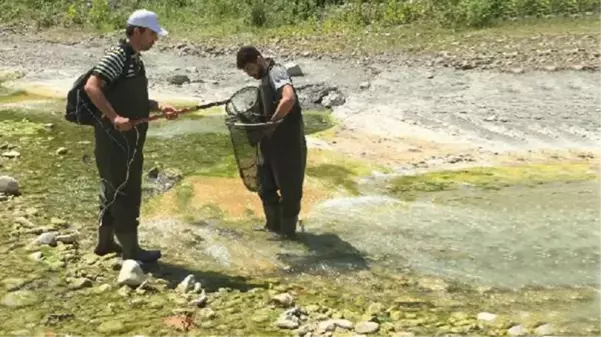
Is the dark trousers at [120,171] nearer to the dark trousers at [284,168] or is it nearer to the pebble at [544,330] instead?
the dark trousers at [284,168]

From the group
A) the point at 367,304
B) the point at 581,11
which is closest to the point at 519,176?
the point at 367,304

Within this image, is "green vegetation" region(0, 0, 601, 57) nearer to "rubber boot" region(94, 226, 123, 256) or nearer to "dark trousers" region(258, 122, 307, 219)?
"dark trousers" region(258, 122, 307, 219)

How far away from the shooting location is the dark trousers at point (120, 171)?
21.2 ft

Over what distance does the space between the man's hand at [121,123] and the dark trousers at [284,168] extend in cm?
154

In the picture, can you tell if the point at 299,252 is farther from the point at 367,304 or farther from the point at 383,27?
the point at 383,27

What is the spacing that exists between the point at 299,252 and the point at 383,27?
13.6m

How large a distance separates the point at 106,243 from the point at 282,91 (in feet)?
6.47

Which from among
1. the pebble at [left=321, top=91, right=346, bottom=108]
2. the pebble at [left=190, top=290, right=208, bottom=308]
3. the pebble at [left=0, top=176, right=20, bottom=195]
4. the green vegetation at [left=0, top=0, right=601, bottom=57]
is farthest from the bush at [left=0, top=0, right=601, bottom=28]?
the pebble at [left=190, top=290, right=208, bottom=308]

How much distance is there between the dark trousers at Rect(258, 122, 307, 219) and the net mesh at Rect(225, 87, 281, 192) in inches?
3.9

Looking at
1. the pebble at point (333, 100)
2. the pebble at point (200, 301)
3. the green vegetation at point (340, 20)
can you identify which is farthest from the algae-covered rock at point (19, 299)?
the green vegetation at point (340, 20)

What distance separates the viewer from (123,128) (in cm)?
610

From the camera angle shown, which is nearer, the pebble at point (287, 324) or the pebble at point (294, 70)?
the pebble at point (287, 324)

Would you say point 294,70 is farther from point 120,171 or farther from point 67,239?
point 120,171

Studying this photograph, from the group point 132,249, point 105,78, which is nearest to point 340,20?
point 132,249
